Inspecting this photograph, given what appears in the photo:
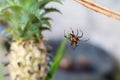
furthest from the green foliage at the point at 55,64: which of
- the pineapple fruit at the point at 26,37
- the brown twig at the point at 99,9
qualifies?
the brown twig at the point at 99,9

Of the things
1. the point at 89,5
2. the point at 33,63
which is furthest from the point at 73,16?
the point at 89,5

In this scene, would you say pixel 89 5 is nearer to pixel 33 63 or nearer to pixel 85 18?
pixel 33 63

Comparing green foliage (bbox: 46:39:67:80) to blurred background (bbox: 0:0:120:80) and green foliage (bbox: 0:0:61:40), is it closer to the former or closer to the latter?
green foliage (bbox: 0:0:61:40)

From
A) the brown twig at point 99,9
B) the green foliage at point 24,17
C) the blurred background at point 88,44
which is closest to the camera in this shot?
the brown twig at point 99,9

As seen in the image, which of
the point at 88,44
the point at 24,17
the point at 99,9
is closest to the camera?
the point at 99,9

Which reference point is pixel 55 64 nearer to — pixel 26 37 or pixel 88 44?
pixel 26 37

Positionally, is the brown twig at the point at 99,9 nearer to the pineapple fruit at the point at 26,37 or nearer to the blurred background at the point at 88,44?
the pineapple fruit at the point at 26,37

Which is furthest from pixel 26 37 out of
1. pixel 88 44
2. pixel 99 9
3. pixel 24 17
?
pixel 88 44
